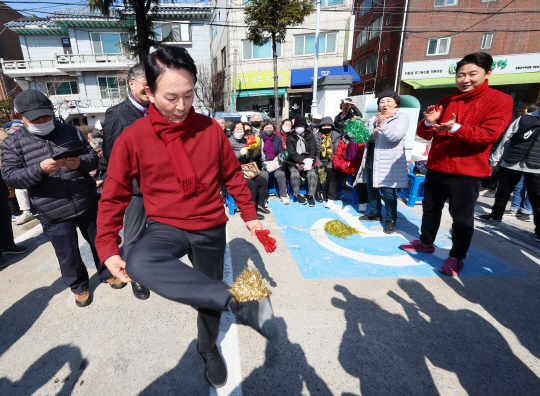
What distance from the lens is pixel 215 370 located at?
1.94 metres

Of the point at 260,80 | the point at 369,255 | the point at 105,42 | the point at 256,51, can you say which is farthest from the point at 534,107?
the point at 105,42

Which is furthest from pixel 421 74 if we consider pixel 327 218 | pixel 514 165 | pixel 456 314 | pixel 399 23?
pixel 456 314

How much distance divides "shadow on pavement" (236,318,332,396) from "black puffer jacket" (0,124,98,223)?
2.34 meters

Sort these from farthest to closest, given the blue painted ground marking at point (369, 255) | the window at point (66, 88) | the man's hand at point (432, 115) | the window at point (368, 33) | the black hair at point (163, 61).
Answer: the window at point (368, 33) < the window at point (66, 88) < the blue painted ground marking at point (369, 255) < the man's hand at point (432, 115) < the black hair at point (163, 61)

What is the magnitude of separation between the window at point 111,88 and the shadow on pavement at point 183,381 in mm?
27444

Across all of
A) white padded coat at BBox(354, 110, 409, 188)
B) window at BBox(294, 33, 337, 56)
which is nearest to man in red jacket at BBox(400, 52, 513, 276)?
white padded coat at BBox(354, 110, 409, 188)

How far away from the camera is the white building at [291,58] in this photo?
21844mm

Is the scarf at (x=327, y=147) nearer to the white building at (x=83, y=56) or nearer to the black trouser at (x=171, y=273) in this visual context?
the black trouser at (x=171, y=273)

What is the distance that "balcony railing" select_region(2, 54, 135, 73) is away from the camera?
75.2 feet

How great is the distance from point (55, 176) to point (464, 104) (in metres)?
4.35

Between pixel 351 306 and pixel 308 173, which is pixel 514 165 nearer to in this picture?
pixel 308 173

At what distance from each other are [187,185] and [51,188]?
193cm

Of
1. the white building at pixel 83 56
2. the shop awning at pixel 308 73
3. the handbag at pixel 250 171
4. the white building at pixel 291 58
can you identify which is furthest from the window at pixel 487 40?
the handbag at pixel 250 171

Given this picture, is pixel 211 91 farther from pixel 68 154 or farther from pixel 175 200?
pixel 175 200
